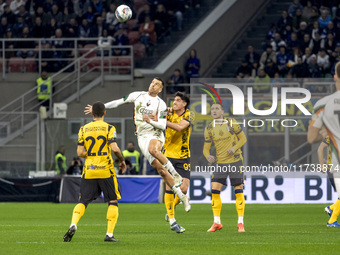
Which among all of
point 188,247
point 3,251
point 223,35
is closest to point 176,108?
point 188,247

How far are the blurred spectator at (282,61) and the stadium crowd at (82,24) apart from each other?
16.9ft

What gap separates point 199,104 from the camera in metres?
27.1

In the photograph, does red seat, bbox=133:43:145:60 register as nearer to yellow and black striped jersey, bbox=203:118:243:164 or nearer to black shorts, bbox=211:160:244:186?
yellow and black striped jersey, bbox=203:118:243:164

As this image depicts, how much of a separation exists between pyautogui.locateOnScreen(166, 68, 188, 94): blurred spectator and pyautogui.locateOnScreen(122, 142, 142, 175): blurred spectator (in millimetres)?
3354

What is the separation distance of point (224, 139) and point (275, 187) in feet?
36.5

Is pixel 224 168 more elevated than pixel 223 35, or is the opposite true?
pixel 223 35

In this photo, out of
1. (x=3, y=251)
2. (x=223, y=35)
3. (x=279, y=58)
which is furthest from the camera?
(x=223, y=35)

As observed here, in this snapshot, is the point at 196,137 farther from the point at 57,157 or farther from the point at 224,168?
the point at 224,168

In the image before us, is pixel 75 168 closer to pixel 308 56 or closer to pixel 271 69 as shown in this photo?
pixel 271 69

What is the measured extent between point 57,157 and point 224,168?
14490 millimetres

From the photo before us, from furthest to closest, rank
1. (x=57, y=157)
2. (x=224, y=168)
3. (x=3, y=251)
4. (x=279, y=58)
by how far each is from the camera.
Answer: (x=279, y=58) → (x=57, y=157) → (x=224, y=168) → (x=3, y=251)

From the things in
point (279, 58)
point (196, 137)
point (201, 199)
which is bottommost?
point (201, 199)

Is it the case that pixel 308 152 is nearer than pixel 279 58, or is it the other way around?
pixel 308 152

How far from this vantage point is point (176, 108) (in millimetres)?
15039
